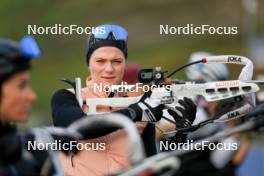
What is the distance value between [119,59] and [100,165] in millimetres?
688

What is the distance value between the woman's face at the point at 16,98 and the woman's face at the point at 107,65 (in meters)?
1.61

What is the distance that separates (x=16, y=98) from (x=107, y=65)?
5.62 feet

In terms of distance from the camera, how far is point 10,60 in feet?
16.6

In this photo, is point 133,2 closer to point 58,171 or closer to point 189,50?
point 189,50

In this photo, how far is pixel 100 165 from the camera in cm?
662

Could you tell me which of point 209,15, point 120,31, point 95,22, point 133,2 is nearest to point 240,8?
point 209,15

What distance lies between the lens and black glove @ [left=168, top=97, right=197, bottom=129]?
679 cm

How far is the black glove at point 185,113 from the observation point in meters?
6.79
